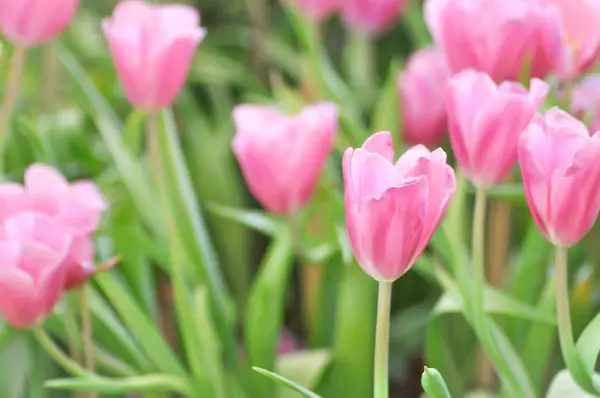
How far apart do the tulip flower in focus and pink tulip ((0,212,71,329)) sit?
320 millimetres

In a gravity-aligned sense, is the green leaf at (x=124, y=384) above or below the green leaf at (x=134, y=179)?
below

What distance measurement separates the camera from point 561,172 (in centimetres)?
30

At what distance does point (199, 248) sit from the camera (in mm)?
490

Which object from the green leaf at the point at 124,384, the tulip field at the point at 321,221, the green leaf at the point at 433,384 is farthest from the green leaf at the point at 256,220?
the green leaf at the point at 433,384

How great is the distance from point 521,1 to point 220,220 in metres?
0.35

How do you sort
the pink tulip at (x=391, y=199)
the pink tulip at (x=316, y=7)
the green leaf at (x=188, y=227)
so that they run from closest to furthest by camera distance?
1. the pink tulip at (x=391, y=199)
2. the green leaf at (x=188, y=227)
3. the pink tulip at (x=316, y=7)

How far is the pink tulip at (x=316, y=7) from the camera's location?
2.07ft

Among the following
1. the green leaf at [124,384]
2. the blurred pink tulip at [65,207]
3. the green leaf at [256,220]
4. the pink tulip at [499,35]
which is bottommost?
the green leaf at [124,384]

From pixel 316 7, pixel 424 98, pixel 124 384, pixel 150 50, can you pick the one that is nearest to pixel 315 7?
pixel 316 7

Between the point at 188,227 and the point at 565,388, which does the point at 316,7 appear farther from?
the point at 565,388

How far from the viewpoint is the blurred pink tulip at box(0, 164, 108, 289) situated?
1.28 feet

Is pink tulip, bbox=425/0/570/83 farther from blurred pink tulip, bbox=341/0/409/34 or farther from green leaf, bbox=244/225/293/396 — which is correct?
blurred pink tulip, bbox=341/0/409/34

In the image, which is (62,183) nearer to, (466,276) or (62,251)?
(62,251)

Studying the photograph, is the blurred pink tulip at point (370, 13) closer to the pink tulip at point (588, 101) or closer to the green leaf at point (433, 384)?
the pink tulip at point (588, 101)
